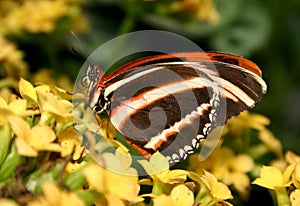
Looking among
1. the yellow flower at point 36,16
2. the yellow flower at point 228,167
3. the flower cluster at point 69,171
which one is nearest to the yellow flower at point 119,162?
the flower cluster at point 69,171

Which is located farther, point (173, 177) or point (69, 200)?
point (173, 177)

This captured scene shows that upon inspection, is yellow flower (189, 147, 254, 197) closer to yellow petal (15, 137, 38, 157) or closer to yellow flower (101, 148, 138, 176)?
yellow flower (101, 148, 138, 176)

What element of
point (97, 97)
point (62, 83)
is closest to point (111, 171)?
point (97, 97)

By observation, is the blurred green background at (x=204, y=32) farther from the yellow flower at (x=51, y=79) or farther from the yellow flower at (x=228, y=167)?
the yellow flower at (x=228, y=167)

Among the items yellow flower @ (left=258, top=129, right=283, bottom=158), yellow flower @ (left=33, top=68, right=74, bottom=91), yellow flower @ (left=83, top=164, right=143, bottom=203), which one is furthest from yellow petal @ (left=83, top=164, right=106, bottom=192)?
yellow flower @ (left=33, top=68, right=74, bottom=91)

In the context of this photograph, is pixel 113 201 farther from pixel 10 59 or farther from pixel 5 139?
pixel 10 59

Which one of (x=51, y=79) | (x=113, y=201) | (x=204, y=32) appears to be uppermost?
(x=204, y=32)

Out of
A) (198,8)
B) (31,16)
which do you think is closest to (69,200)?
(31,16)
